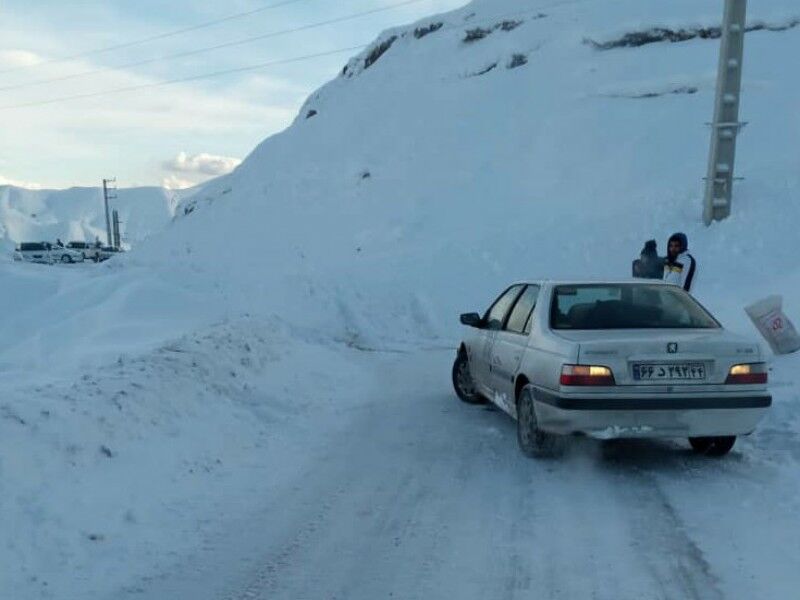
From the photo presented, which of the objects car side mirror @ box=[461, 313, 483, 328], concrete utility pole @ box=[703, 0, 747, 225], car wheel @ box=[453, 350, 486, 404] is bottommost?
car wheel @ box=[453, 350, 486, 404]

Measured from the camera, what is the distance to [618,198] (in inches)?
Answer: 833

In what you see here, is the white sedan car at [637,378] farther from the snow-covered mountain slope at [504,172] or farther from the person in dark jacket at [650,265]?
the snow-covered mountain slope at [504,172]

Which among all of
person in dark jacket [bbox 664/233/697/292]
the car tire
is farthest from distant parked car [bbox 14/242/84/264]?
the car tire

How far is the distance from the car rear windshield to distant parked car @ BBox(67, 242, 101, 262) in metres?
53.9

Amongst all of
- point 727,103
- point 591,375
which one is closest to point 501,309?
point 591,375

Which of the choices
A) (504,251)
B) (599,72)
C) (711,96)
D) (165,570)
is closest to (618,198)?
(504,251)

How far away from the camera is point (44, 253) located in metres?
51.9

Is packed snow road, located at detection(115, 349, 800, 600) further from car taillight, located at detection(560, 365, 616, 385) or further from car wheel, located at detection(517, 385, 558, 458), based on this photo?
car taillight, located at detection(560, 365, 616, 385)

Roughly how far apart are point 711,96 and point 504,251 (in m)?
10.2

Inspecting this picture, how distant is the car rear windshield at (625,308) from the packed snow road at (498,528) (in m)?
1.07

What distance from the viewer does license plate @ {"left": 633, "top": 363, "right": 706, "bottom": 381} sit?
586cm

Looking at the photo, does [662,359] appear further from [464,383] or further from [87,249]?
[87,249]

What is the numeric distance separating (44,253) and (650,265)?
162 feet

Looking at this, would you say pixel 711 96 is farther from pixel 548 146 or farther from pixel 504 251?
pixel 504 251
